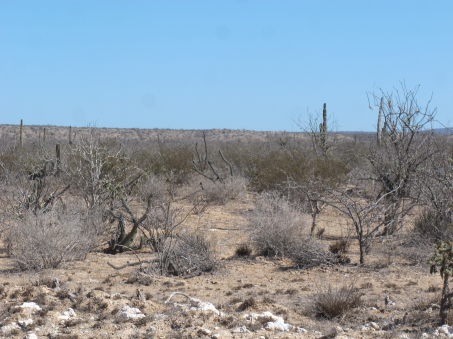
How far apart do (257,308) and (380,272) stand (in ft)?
8.85

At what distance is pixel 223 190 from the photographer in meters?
18.2

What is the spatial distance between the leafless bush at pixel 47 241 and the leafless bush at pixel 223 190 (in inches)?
326

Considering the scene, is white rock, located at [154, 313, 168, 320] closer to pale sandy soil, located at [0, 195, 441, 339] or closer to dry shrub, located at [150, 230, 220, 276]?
pale sandy soil, located at [0, 195, 441, 339]

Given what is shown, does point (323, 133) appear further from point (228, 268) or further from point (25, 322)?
point (25, 322)

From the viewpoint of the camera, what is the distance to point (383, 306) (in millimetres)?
6531

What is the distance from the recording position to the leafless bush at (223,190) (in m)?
18.0

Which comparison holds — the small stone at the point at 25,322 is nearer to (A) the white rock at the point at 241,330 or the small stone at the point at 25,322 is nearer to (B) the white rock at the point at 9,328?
(B) the white rock at the point at 9,328

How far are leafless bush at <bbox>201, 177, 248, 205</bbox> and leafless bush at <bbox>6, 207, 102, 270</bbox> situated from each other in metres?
8.29

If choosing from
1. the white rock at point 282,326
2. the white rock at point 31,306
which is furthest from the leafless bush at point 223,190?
the white rock at point 282,326

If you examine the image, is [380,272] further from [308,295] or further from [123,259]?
[123,259]

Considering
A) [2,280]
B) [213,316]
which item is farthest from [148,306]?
[2,280]

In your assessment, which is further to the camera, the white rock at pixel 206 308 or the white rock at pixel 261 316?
the white rock at pixel 206 308

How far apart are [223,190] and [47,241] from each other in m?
9.91

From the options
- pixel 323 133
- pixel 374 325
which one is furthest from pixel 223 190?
pixel 374 325
